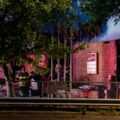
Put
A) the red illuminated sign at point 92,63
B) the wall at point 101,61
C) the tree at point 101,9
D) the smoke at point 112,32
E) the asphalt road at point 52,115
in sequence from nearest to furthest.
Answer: the asphalt road at point 52,115
the tree at point 101,9
the smoke at point 112,32
the wall at point 101,61
the red illuminated sign at point 92,63

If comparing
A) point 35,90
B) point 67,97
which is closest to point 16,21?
point 35,90

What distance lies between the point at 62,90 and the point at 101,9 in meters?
3.87

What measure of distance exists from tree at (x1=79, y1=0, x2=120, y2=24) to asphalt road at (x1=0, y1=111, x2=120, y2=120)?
4.26 m

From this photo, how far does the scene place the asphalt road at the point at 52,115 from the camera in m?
11.1

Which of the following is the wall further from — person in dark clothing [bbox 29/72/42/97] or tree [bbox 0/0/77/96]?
tree [bbox 0/0/77/96]

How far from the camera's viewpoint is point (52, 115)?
11.8 m

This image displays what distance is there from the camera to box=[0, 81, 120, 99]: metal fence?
12164mm

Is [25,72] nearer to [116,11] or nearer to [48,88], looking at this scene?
[48,88]

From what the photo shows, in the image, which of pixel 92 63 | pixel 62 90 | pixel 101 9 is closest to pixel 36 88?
pixel 62 90

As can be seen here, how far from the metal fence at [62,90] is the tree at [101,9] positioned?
120 inches

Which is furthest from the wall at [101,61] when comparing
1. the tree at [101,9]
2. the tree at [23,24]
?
the tree at [23,24]

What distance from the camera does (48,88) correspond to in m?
12.3

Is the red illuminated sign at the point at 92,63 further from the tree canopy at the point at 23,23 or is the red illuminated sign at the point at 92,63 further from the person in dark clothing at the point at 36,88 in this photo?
the tree canopy at the point at 23,23

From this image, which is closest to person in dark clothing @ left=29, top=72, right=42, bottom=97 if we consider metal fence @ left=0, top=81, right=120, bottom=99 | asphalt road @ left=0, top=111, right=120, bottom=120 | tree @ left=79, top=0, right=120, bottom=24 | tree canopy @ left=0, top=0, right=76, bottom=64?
metal fence @ left=0, top=81, right=120, bottom=99
